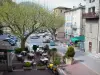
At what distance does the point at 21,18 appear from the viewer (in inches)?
1255

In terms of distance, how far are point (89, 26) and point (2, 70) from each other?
65.6ft

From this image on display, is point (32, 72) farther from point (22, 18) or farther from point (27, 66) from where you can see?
point (22, 18)

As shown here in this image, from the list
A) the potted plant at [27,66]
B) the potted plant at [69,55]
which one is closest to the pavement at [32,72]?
the potted plant at [27,66]

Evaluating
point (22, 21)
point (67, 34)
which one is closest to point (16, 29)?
point (22, 21)

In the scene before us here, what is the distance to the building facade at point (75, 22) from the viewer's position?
54.2 meters

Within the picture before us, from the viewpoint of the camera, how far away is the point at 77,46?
46.3 m

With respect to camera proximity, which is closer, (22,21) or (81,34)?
(22,21)

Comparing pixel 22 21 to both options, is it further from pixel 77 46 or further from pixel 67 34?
pixel 67 34

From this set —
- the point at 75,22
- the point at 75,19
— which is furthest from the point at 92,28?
the point at 75,22

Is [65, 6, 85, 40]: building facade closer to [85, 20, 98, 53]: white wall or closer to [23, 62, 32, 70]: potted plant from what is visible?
[85, 20, 98, 53]: white wall

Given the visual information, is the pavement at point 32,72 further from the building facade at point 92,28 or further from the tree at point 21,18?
the building facade at point 92,28

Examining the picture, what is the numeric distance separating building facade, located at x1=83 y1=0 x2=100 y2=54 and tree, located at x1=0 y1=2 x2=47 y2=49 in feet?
27.1

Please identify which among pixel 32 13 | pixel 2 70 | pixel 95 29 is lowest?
pixel 2 70

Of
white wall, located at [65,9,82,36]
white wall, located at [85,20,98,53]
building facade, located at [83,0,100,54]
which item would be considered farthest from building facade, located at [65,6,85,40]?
white wall, located at [85,20,98,53]
